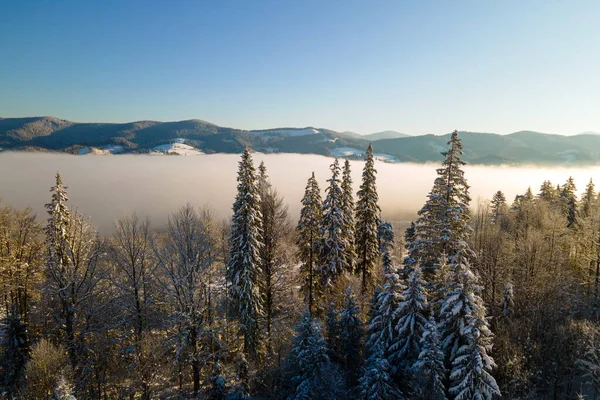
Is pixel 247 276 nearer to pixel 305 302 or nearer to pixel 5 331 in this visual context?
pixel 305 302

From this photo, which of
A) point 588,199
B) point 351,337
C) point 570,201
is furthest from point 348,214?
point 588,199

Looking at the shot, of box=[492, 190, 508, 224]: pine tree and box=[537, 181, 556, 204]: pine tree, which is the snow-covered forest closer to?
box=[537, 181, 556, 204]: pine tree

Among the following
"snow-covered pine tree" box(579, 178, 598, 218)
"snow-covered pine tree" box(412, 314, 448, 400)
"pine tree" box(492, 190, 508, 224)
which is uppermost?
"snow-covered pine tree" box(579, 178, 598, 218)

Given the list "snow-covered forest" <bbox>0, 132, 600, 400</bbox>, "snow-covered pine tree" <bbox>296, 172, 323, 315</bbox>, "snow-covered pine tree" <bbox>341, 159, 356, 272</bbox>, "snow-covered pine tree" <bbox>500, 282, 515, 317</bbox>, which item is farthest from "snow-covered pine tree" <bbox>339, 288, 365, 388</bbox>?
"snow-covered pine tree" <bbox>500, 282, 515, 317</bbox>

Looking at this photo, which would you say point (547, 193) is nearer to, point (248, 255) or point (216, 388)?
point (248, 255)

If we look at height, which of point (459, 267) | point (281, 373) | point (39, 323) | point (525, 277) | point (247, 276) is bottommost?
point (281, 373)

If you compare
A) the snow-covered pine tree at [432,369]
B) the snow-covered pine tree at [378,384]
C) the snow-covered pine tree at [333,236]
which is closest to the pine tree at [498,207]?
the snow-covered pine tree at [333,236]

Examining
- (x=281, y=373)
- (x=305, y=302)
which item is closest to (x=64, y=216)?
(x=281, y=373)
